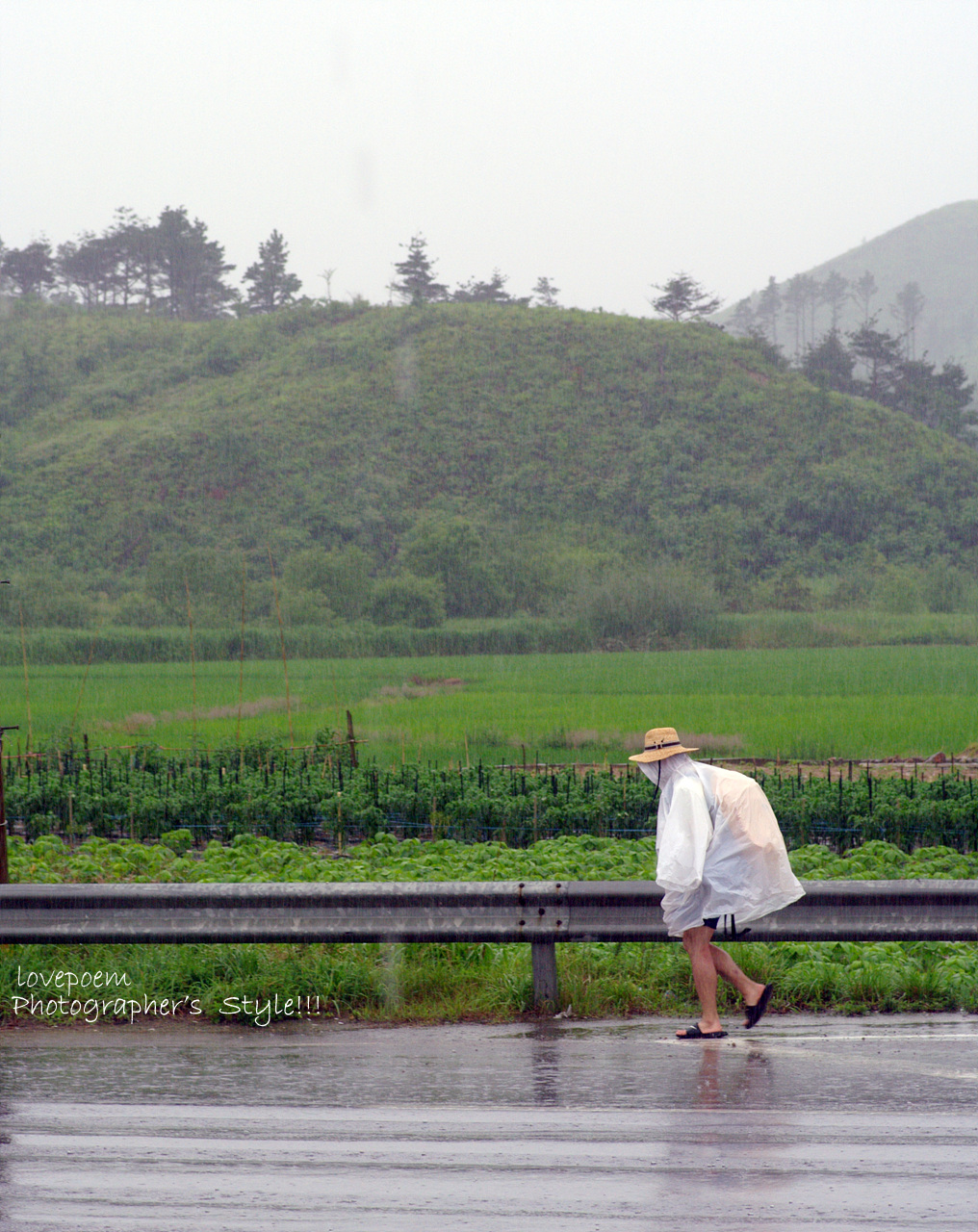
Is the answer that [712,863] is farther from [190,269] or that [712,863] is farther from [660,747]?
[190,269]

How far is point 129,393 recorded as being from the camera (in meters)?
100

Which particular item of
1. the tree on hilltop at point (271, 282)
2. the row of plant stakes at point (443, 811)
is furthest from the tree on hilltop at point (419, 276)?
the row of plant stakes at point (443, 811)

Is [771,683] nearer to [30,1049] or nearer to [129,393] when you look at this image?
[30,1049]

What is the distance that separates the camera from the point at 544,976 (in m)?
6.88

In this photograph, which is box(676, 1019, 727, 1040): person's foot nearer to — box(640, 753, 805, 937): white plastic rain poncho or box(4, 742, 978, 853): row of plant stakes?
box(640, 753, 805, 937): white plastic rain poncho

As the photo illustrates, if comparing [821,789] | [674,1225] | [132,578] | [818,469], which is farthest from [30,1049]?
[818,469]

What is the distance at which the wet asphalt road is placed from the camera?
4.36 m

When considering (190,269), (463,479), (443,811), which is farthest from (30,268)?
(443,811)

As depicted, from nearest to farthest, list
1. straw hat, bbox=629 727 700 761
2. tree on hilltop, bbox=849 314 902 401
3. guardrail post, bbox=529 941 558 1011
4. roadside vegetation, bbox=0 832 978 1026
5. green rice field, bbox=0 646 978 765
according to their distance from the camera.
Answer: straw hat, bbox=629 727 700 761, guardrail post, bbox=529 941 558 1011, roadside vegetation, bbox=0 832 978 1026, green rice field, bbox=0 646 978 765, tree on hilltop, bbox=849 314 902 401

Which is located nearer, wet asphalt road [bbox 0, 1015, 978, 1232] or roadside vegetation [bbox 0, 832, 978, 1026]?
wet asphalt road [bbox 0, 1015, 978, 1232]

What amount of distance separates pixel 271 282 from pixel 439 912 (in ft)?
433

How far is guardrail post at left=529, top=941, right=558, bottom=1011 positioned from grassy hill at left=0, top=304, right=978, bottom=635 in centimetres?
5633

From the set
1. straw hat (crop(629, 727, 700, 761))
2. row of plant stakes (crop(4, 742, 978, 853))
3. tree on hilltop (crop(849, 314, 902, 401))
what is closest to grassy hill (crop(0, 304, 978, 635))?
tree on hilltop (crop(849, 314, 902, 401))

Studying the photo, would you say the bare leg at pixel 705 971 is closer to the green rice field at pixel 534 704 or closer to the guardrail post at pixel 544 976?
the guardrail post at pixel 544 976
